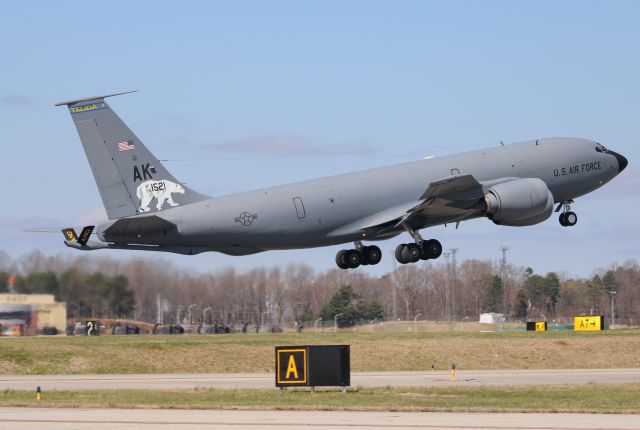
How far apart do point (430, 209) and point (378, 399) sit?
812 inches

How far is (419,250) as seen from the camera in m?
65.4

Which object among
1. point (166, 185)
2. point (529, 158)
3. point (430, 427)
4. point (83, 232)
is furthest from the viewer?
point (529, 158)

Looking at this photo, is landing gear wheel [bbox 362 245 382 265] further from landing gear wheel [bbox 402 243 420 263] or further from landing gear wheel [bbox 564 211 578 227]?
landing gear wheel [bbox 564 211 578 227]

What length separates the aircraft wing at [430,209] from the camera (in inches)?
2454

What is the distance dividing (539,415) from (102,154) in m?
27.7

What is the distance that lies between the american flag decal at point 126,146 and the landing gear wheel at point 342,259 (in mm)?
15062

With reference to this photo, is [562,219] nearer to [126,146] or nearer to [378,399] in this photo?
[126,146]

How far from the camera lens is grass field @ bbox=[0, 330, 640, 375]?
7131cm

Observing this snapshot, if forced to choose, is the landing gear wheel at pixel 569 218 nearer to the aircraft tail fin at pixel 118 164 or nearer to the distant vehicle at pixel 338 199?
the distant vehicle at pixel 338 199

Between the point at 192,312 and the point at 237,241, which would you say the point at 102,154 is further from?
the point at 192,312

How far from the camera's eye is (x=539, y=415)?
3816cm

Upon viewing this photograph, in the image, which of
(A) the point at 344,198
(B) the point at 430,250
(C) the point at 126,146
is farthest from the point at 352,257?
(C) the point at 126,146

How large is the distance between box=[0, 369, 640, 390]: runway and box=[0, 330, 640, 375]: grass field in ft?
14.1

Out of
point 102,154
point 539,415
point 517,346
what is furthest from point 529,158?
point 539,415
